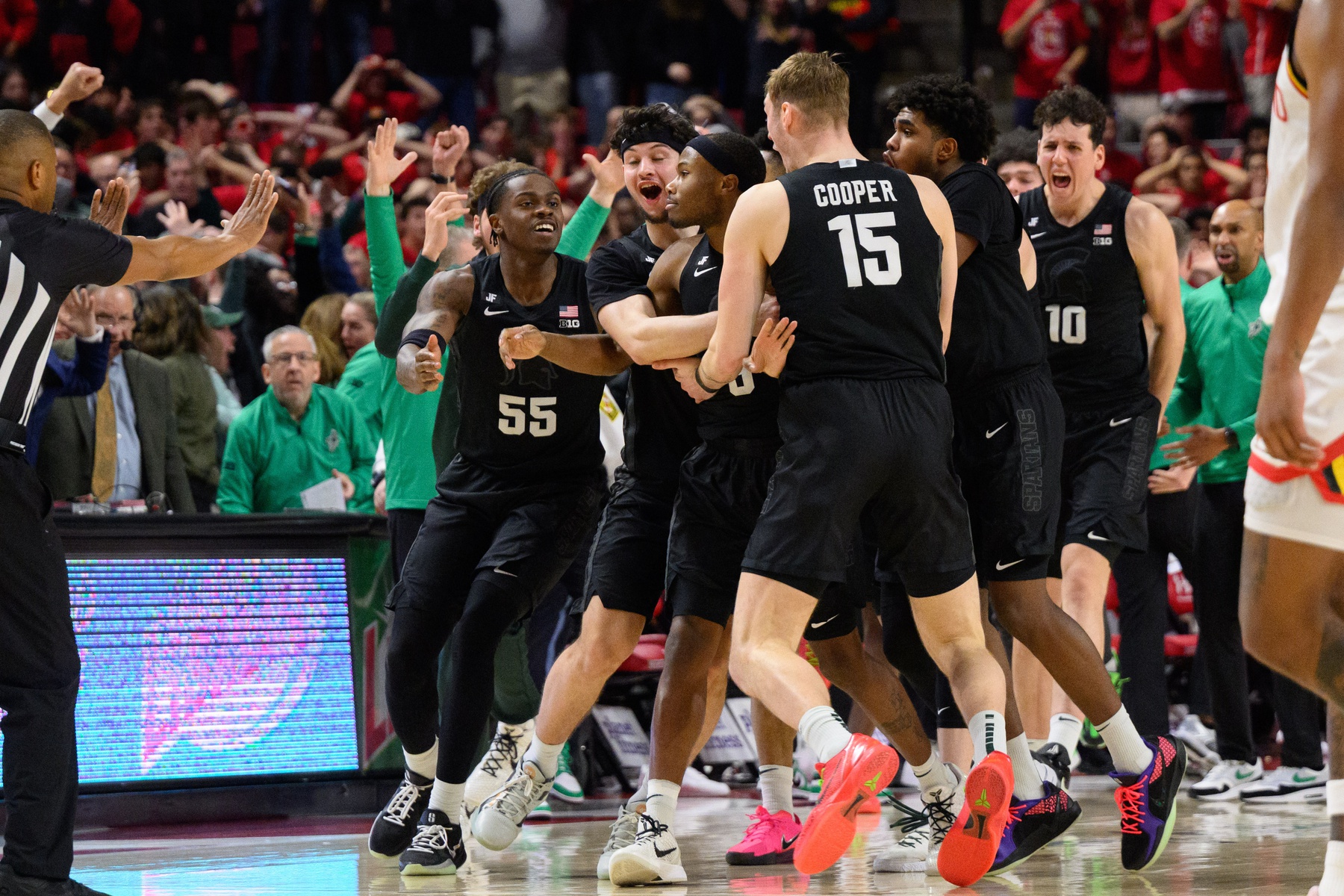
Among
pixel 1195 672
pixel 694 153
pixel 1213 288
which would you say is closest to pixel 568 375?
pixel 694 153

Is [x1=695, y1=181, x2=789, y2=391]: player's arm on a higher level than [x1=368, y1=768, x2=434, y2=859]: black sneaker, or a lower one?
higher

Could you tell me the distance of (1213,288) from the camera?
328 inches

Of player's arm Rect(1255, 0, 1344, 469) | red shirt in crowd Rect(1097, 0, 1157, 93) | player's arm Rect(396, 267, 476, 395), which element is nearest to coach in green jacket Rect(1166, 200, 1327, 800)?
player's arm Rect(396, 267, 476, 395)

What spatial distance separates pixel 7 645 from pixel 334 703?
2.95 meters

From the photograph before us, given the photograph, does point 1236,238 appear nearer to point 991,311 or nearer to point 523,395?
point 991,311

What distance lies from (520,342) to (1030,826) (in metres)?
2.21

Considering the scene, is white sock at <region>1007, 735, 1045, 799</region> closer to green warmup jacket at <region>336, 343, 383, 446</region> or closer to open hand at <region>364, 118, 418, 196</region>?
open hand at <region>364, 118, 418, 196</region>

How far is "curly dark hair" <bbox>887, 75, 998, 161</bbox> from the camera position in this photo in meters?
5.61

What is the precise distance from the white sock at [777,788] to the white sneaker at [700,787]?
2350 mm

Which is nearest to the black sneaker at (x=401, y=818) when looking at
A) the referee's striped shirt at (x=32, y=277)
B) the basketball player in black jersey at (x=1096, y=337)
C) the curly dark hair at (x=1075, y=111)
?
the referee's striped shirt at (x=32, y=277)

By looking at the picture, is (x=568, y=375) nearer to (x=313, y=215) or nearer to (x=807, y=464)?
(x=807, y=464)

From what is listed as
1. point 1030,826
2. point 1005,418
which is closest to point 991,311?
point 1005,418

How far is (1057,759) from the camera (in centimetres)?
Result: 631

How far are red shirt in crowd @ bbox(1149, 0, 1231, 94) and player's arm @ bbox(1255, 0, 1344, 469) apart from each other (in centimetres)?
1235
